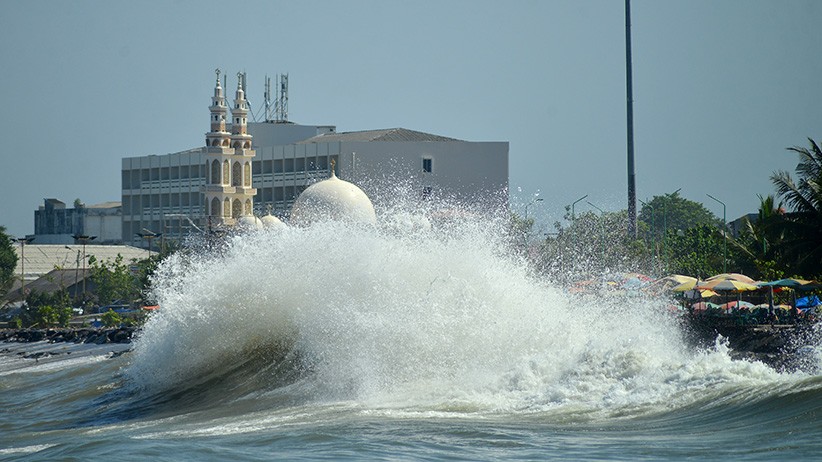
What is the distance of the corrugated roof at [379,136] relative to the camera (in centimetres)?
10281

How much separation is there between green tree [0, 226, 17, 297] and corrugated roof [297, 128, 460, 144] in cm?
2679

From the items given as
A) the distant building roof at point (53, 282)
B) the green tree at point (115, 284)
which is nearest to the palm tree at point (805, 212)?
the green tree at point (115, 284)

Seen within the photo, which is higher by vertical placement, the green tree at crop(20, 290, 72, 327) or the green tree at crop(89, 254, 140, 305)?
the green tree at crop(89, 254, 140, 305)

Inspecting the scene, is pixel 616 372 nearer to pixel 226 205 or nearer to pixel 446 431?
pixel 446 431

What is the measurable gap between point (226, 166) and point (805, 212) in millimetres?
54669

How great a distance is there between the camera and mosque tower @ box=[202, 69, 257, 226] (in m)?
84.4

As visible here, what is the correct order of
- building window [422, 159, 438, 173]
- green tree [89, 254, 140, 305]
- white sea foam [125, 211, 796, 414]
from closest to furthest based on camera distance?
white sea foam [125, 211, 796, 414] → green tree [89, 254, 140, 305] → building window [422, 159, 438, 173]

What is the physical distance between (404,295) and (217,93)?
217 ft

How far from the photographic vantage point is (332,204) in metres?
66.4

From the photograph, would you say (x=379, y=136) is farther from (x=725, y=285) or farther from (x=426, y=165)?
Answer: (x=725, y=285)

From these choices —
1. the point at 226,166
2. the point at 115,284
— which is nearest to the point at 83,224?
the point at 226,166

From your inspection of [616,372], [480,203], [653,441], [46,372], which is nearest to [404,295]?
[616,372]

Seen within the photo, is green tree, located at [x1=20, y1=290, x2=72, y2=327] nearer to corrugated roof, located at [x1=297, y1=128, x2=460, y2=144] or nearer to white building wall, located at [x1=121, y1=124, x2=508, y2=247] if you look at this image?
white building wall, located at [x1=121, y1=124, x2=508, y2=247]

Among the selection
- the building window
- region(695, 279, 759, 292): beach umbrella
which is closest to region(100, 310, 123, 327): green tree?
the building window
